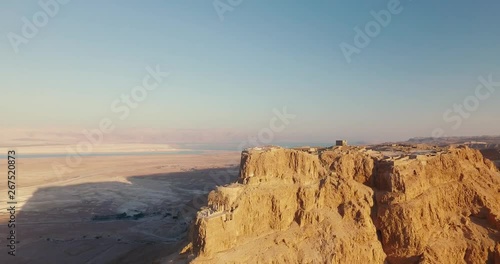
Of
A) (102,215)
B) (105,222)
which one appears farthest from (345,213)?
(102,215)

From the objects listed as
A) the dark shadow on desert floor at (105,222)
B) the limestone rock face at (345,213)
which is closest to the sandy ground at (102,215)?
the dark shadow on desert floor at (105,222)

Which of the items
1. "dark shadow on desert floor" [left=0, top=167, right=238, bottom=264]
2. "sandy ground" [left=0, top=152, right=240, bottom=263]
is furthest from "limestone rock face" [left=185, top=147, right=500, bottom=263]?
"sandy ground" [left=0, top=152, right=240, bottom=263]

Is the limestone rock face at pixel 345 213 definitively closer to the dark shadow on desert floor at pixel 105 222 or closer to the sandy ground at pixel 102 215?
the dark shadow on desert floor at pixel 105 222

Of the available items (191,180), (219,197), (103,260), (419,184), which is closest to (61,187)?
(191,180)

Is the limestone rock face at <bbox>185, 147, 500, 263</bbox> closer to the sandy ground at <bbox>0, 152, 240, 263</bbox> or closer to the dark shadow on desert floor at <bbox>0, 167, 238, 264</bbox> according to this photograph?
the dark shadow on desert floor at <bbox>0, 167, 238, 264</bbox>

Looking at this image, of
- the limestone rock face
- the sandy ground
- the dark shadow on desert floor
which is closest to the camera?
the limestone rock face

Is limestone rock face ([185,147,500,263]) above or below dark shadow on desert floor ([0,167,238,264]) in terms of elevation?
above
